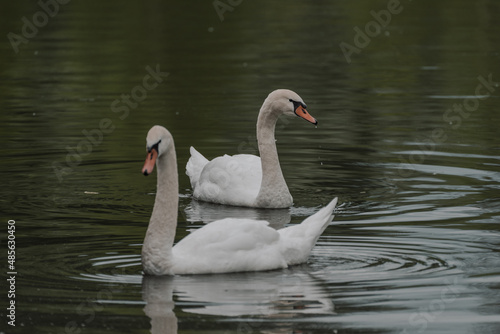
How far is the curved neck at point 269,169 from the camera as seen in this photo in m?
14.0

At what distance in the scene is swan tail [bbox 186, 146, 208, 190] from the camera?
15.3 meters

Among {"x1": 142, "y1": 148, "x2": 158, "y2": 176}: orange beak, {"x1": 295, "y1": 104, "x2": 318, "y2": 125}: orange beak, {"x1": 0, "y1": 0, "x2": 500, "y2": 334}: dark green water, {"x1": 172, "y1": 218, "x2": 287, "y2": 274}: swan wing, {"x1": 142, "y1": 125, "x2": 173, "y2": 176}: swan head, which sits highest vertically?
{"x1": 142, "y1": 125, "x2": 173, "y2": 176}: swan head

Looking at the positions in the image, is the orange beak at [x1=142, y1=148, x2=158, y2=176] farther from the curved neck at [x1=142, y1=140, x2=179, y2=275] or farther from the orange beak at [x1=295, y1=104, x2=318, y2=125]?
the orange beak at [x1=295, y1=104, x2=318, y2=125]

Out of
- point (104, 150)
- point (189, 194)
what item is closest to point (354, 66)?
point (104, 150)

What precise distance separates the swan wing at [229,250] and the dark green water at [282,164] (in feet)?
0.44

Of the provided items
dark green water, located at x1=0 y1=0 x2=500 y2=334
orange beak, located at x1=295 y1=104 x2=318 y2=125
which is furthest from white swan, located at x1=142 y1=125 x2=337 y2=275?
orange beak, located at x1=295 y1=104 x2=318 y2=125

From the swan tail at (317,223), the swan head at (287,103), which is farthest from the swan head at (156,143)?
the swan head at (287,103)

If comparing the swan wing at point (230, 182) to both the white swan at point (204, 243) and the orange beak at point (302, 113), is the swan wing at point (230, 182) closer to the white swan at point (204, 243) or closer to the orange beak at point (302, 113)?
the orange beak at point (302, 113)

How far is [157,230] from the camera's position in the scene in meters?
10.3

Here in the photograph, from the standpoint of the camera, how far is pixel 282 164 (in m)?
16.5

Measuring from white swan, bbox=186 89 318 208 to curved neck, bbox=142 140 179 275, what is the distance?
3.59m

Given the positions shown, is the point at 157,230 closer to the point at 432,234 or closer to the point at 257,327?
the point at 257,327

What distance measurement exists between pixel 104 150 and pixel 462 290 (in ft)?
29.1

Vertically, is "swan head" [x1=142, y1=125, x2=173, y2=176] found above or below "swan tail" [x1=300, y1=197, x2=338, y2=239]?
above
